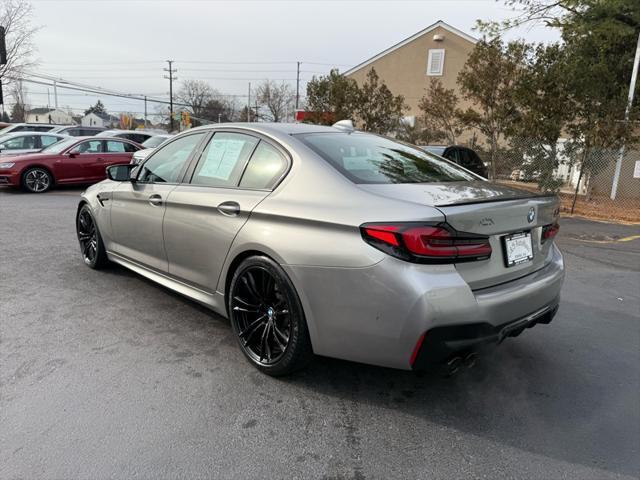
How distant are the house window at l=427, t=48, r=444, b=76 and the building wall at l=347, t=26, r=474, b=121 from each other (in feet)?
0.65

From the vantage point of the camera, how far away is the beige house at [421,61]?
29.0 m

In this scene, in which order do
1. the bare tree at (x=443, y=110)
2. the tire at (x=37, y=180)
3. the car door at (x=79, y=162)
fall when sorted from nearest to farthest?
1. the tire at (x=37, y=180)
2. the car door at (x=79, y=162)
3. the bare tree at (x=443, y=110)

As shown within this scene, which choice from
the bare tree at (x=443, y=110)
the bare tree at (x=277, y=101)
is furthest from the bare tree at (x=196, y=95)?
the bare tree at (x=443, y=110)

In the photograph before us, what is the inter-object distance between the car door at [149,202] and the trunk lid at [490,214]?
A: 1844 mm

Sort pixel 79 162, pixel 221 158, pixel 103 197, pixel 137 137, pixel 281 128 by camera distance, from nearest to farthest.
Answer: pixel 281 128
pixel 221 158
pixel 103 197
pixel 79 162
pixel 137 137

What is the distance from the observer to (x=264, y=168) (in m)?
3.06

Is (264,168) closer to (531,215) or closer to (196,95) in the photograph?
(531,215)

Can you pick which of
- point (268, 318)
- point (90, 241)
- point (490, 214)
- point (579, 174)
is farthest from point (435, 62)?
point (268, 318)

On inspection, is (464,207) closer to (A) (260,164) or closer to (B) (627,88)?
(A) (260,164)

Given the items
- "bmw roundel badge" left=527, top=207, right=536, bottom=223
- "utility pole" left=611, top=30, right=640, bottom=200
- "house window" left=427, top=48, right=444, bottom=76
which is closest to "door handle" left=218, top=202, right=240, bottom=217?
"bmw roundel badge" left=527, top=207, right=536, bottom=223

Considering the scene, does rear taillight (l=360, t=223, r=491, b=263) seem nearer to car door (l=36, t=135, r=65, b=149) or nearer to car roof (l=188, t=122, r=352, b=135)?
car roof (l=188, t=122, r=352, b=135)

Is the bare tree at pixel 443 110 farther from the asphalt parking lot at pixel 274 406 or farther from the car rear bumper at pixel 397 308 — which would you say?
the car rear bumper at pixel 397 308

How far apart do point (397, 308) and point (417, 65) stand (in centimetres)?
3070

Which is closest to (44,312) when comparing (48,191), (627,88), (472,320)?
(472,320)
